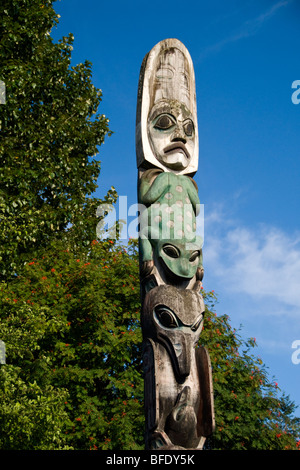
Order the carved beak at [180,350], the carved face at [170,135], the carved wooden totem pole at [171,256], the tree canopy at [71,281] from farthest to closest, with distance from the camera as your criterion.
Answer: the tree canopy at [71,281] < the carved face at [170,135] < the carved beak at [180,350] < the carved wooden totem pole at [171,256]

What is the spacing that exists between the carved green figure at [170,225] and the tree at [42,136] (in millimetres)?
4689

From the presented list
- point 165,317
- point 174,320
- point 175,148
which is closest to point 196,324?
point 174,320

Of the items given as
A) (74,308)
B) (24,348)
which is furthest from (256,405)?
(24,348)

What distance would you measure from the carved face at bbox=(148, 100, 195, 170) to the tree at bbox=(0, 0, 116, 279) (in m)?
4.52

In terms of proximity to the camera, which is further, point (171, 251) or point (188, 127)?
point (188, 127)

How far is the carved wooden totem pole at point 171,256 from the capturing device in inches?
267

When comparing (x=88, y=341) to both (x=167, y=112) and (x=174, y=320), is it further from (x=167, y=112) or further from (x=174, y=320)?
(x=174, y=320)

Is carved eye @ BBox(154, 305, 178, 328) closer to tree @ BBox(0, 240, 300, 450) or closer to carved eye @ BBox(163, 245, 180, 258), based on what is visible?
carved eye @ BBox(163, 245, 180, 258)

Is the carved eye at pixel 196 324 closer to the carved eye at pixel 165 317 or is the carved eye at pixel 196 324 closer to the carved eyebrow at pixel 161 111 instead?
the carved eye at pixel 165 317

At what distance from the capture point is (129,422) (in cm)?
1350

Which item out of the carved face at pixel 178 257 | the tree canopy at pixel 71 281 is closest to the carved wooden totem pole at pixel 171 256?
the carved face at pixel 178 257

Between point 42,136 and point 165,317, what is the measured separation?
9917mm

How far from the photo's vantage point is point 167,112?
8.78 m

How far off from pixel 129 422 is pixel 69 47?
37.7 feet
